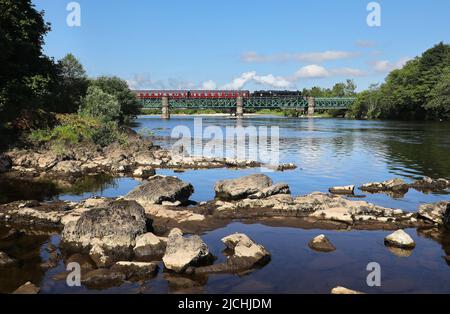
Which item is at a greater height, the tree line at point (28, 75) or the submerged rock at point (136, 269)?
the tree line at point (28, 75)

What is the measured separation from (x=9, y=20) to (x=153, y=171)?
3132 centimetres

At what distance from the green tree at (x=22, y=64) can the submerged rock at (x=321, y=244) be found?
1802 inches

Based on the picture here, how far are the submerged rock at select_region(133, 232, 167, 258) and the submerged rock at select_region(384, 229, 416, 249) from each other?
1075 cm

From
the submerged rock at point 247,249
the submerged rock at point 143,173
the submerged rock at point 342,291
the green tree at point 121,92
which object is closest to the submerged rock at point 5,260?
the submerged rock at point 247,249

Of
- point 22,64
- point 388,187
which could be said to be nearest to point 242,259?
point 388,187

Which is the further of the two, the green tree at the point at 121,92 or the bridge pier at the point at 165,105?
the bridge pier at the point at 165,105

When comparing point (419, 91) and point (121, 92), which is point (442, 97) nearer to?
point (419, 91)

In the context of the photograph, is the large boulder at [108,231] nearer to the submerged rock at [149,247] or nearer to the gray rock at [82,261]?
the gray rock at [82,261]

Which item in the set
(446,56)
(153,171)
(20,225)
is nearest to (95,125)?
(153,171)

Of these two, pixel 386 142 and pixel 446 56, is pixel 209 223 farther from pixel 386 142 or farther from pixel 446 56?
pixel 446 56

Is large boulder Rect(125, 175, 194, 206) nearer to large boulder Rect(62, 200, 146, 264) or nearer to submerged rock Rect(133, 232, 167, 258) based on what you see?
large boulder Rect(62, 200, 146, 264)

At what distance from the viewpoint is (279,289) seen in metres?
16.2

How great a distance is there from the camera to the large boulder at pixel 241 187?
31875 mm

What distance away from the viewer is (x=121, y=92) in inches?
4279
